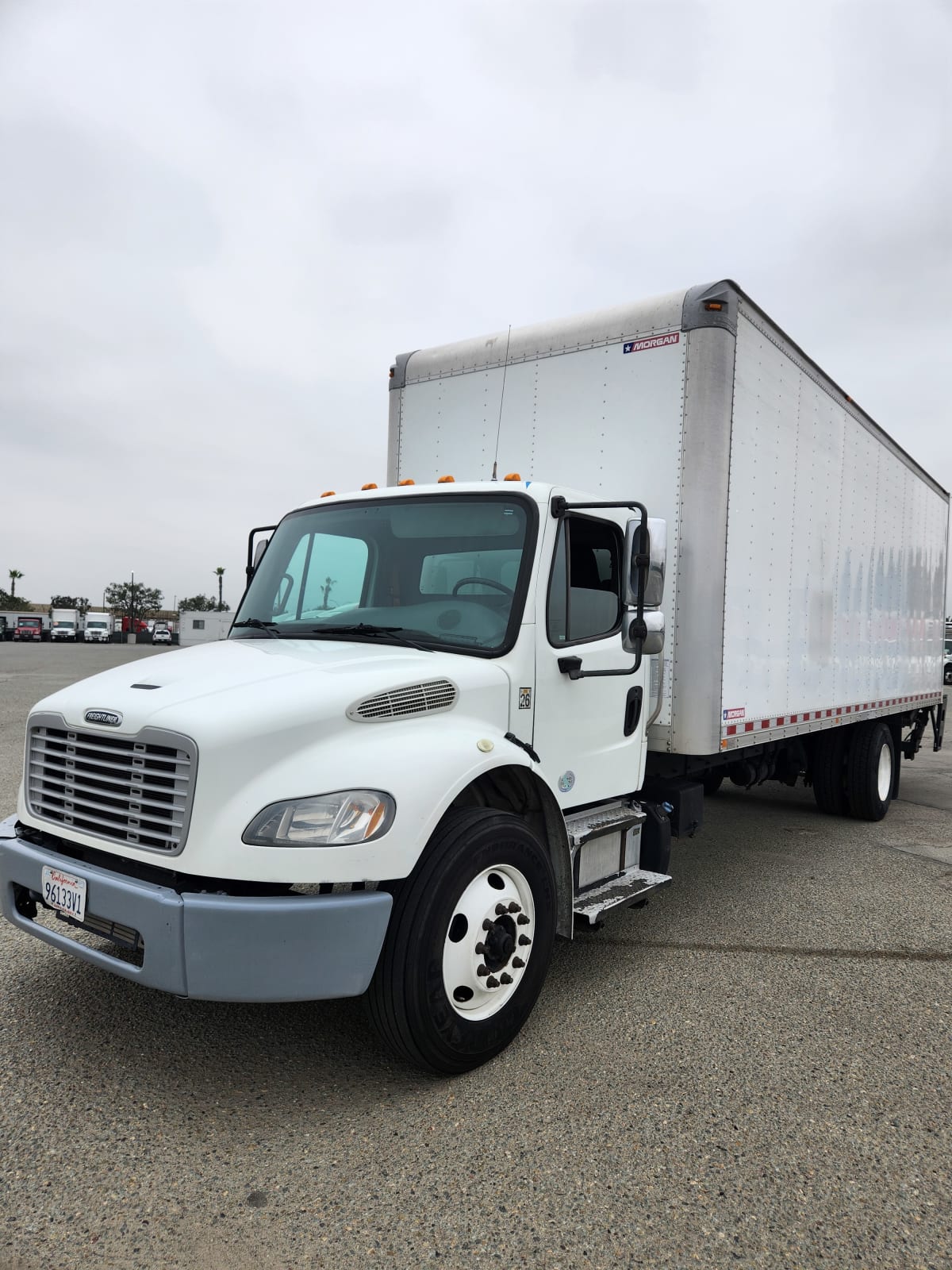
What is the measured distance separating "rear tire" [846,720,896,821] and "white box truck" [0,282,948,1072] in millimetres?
1728

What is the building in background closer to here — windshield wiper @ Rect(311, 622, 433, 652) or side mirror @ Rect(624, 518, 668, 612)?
windshield wiper @ Rect(311, 622, 433, 652)

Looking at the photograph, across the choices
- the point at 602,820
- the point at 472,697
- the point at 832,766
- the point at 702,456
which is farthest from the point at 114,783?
the point at 832,766

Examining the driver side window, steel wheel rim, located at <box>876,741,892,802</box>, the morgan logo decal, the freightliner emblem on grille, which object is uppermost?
the morgan logo decal

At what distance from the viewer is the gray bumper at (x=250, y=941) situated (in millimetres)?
2861

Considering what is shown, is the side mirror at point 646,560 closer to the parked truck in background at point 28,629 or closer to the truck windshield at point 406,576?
the truck windshield at point 406,576

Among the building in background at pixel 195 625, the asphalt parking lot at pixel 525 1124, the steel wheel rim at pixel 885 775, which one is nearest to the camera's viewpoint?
the asphalt parking lot at pixel 525 1124

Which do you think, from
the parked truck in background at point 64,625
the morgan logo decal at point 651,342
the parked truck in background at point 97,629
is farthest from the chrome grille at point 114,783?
the parked truck in background at point 64,625

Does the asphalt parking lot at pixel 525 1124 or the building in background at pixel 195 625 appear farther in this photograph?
the building in background at pixel 195 625

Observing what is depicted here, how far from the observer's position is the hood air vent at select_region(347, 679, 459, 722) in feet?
10.6

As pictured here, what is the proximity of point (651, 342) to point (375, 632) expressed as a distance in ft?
8.01

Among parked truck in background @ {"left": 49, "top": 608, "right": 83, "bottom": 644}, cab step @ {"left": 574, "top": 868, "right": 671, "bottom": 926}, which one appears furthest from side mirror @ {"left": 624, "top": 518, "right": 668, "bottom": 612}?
parked truck in background @ {"left": 49, "top": 608, "right": 83, "bottom": 644}

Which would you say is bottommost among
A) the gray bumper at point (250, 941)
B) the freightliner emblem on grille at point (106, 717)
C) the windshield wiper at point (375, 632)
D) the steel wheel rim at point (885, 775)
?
the steel wheel rim at point (885, 775)

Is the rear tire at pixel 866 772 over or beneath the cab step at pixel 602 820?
beneath

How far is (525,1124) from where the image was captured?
3.09 meters
